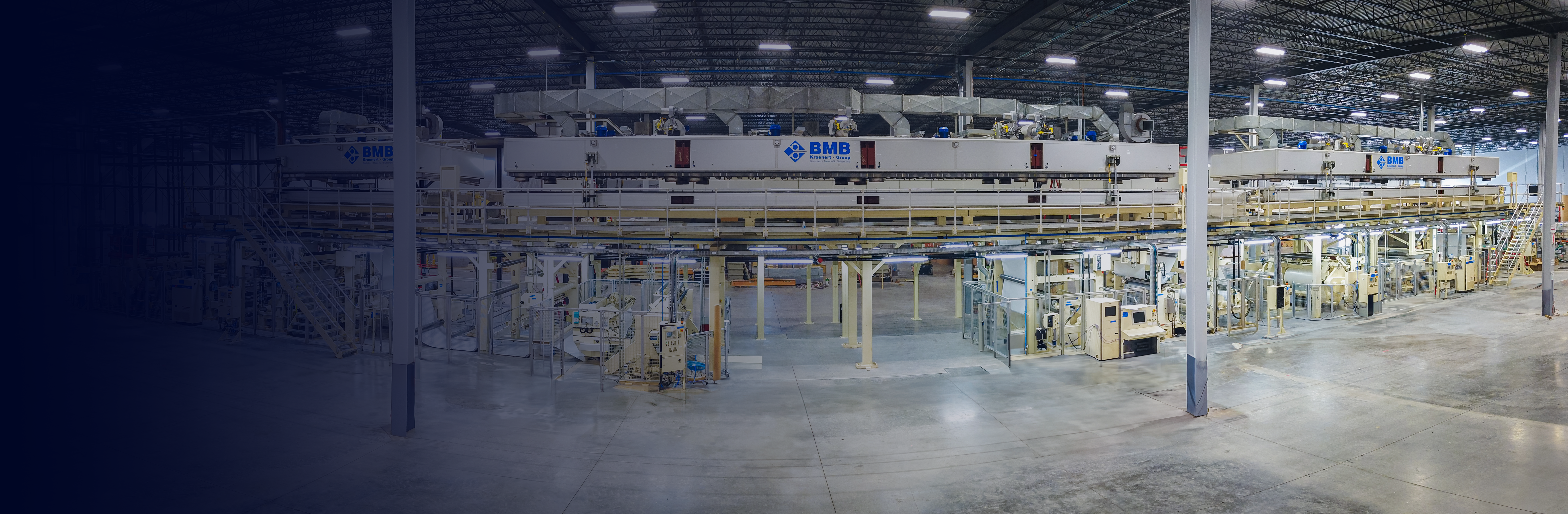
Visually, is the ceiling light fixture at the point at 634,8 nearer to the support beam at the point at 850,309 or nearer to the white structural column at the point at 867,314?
the support beam at the point at 850,309

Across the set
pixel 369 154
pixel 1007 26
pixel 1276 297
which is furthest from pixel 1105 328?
pixel 369 154

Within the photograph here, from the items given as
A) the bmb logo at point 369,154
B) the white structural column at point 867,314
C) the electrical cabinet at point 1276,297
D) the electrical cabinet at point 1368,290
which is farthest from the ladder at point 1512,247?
the bmb logo at point 369,154

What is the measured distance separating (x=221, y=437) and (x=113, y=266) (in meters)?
15.5

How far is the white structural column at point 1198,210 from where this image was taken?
10016 mm

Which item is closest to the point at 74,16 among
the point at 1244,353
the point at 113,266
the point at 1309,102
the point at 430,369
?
the point at 113,266

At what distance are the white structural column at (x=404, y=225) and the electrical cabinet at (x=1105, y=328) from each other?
1254 cm

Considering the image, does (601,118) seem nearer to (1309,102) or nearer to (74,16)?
(74,16)

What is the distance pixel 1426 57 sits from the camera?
2572cm

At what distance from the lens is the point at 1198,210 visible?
10180 millimetres

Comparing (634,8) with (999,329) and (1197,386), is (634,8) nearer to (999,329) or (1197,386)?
(999,329)

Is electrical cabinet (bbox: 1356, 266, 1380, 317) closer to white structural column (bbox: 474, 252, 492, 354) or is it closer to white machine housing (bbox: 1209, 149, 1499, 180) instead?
white machine housing (bbox: 1209, 149, 1499, 180)

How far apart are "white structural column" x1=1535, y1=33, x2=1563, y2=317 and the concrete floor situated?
5791 mm

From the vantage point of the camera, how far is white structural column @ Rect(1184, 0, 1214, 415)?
32.9 feet

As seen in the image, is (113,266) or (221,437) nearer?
(221,437)
